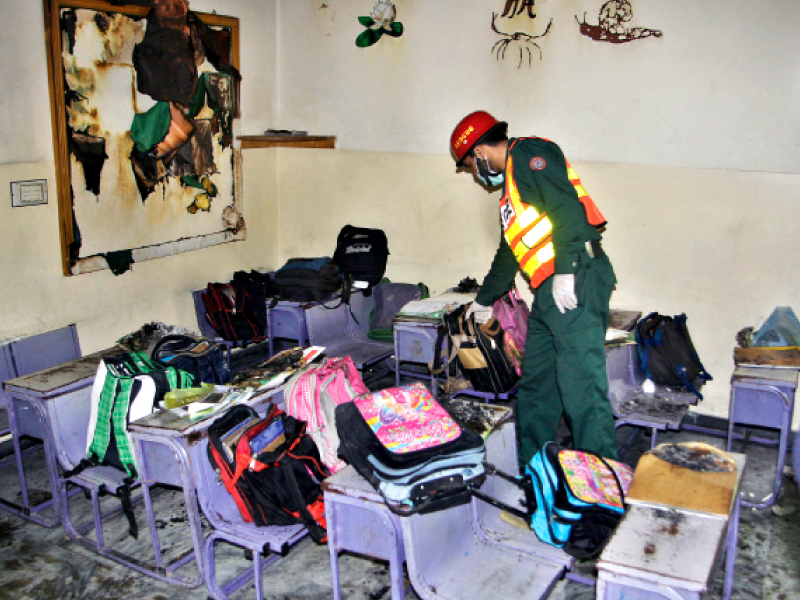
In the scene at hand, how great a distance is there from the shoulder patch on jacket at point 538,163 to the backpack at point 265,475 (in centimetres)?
156

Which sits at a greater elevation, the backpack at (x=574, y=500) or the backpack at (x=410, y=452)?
the backpack at (x=410, y=452)

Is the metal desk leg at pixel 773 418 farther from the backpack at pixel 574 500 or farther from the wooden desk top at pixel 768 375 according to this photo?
the backpack at pixel 574 500

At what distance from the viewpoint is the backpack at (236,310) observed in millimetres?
5344

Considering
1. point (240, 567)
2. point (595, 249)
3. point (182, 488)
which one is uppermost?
point (595, 249)

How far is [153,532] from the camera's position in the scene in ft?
10.8

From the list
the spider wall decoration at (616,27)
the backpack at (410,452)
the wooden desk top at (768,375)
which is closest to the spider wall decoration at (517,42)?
the spider wall decoration at (616,27)

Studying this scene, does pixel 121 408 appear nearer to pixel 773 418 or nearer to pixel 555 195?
pixel 555 195

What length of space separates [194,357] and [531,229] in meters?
1.82

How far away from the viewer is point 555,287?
3.35 meters

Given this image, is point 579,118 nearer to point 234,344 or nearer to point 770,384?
point 770,384

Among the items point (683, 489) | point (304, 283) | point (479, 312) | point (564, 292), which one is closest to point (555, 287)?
point (564, 292)

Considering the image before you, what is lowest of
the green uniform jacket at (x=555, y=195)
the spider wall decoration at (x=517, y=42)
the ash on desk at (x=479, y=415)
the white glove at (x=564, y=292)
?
the ash on desk at (x=479, y=415)

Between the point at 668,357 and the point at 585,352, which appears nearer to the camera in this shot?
the point at 585,352

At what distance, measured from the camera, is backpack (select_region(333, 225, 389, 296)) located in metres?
5.62
